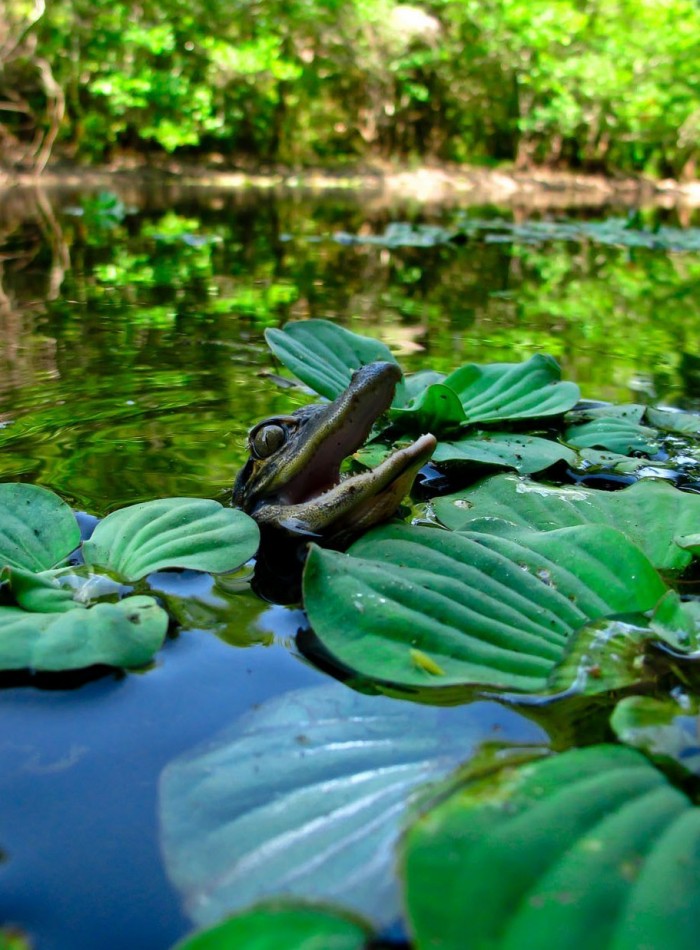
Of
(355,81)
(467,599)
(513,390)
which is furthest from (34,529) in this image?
(355,81)

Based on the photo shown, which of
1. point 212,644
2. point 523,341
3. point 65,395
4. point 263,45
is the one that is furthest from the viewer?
point 263,45

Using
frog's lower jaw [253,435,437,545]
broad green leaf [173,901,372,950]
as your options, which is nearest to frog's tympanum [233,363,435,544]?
frog's lower jaw [253,435,437,545]

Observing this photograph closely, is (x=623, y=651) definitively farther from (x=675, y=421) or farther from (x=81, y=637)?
(x=675, y=421)

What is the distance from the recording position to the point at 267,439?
1534 mm

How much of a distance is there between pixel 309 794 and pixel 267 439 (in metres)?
0.80

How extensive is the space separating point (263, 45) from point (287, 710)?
19.3 meters

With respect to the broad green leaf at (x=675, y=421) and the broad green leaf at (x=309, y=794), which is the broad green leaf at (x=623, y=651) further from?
the broad green leaf at (x=675, y=421)

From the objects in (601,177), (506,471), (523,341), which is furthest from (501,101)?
(506,471)

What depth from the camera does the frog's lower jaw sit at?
1.36 m

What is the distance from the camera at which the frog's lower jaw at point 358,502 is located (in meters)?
1.36

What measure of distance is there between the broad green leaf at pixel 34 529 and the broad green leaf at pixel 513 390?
3.42 feet

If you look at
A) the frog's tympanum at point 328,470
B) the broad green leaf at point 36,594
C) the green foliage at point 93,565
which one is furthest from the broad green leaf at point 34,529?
the frog's tympanum at point 328,470

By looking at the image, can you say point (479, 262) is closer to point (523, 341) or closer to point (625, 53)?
point (523, 341)

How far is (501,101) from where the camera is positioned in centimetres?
2459
